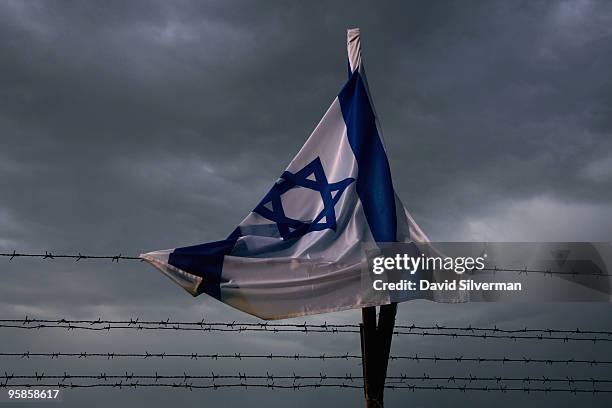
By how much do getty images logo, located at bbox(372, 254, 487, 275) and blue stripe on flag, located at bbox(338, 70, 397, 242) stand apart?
0.35m

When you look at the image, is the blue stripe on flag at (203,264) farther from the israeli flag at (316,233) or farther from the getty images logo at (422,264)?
the getty images logo at (422,264)

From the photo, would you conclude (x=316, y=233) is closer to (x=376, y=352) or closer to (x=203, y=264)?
(x=203, y=264)

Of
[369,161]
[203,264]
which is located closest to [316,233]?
[369,161]

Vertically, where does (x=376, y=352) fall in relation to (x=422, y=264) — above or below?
below

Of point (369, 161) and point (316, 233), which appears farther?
point (369, 161)

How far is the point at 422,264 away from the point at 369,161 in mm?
1733

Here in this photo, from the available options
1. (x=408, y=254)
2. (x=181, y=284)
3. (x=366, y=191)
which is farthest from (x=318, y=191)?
(x=181, y=284)

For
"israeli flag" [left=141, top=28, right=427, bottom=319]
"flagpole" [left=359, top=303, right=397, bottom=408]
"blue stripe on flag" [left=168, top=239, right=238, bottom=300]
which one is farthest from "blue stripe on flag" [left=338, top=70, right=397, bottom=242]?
"blue stripe on flag" [left=168, top=239, right=238, bottom=300]

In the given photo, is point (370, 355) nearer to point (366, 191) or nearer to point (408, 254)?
point (408, 254)

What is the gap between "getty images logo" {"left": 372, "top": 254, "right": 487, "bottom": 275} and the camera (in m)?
9.15

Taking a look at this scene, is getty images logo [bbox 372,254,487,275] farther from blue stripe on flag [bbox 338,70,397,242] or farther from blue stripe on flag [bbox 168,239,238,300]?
blue stripe on flag [bbox 168,239,238,300]

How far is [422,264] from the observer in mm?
9422

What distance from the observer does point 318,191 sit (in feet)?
32.3

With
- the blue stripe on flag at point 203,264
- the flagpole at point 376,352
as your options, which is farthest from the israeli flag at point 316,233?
the flagpole at point 376,352
